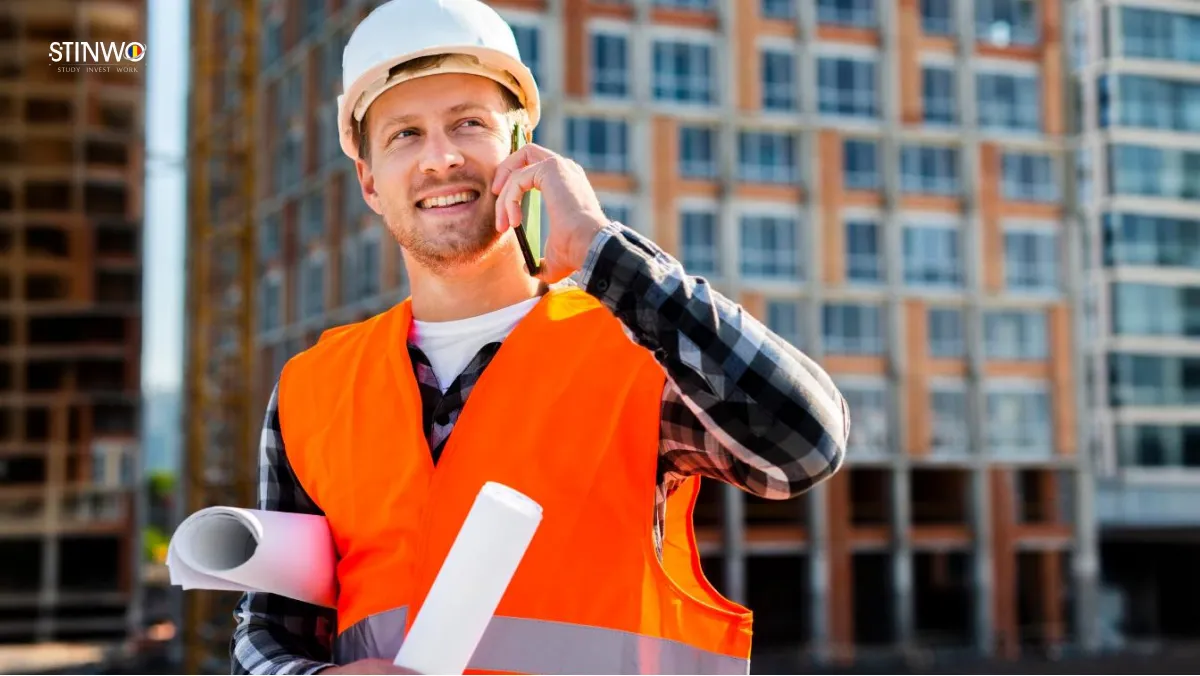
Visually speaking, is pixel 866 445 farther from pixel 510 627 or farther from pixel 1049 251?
pixel 510 627

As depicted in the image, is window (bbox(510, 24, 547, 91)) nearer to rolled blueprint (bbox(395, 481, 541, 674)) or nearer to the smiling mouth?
the smiling mouth

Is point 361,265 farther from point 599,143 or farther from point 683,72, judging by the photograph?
point 683,72

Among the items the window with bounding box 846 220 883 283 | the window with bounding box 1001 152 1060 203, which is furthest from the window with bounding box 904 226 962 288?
the window with bounding box 1001 152 1060 203

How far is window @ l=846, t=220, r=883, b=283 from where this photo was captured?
3938 cm

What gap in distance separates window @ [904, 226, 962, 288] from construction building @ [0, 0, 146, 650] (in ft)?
88.3

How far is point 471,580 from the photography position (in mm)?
1917

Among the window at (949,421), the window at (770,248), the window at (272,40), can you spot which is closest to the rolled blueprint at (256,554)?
the window at (770,248)

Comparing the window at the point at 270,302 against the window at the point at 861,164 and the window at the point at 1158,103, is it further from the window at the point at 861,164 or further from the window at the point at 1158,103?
the window at the point at 1158,103

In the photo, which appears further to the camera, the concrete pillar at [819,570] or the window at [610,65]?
the concrete pillar at [819,570]

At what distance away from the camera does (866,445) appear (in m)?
39.0

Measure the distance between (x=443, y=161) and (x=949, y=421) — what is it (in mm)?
39184

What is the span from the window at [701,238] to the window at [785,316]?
1946 millimetres

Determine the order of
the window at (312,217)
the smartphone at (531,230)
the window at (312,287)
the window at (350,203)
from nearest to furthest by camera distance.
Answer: the smartphone at (531,230) < the window at (350,203) < the window at (312,217) < the window at (312,287)

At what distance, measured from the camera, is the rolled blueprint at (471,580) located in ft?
6.21
